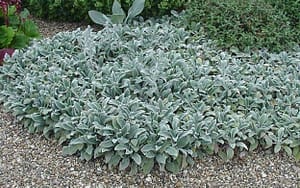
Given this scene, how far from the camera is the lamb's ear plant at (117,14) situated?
4.82 metres

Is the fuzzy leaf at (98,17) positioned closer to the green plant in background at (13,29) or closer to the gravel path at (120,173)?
the green plant in background at (13,29)

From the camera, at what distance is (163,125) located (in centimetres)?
338

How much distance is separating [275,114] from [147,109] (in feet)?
2.86

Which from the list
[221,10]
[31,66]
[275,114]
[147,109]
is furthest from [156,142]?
[221,10]

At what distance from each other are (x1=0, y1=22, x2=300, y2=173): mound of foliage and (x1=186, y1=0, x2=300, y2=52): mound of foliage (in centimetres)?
12

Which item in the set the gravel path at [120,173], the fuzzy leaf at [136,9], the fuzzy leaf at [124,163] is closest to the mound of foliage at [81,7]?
the fuzzy leaf at [136,9]

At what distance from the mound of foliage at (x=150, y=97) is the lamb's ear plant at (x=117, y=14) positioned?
0.26 metres

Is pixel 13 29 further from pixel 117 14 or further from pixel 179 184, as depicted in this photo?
pixel 179 184

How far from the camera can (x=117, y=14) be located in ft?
15.8

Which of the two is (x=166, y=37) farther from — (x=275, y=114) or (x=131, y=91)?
(x=275, y=114)

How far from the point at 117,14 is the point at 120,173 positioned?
1868 millimetres

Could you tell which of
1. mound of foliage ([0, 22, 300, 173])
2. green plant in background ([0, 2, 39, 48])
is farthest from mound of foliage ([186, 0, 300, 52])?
green plant in background ([0, 2, 39, 48])

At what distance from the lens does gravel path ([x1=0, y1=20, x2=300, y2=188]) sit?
131 inches

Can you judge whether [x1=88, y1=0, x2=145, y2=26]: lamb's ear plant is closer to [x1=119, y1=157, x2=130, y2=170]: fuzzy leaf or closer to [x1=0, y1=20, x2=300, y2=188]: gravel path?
[x1=0, y1=20, x2=300, y2=188]: gravel path
